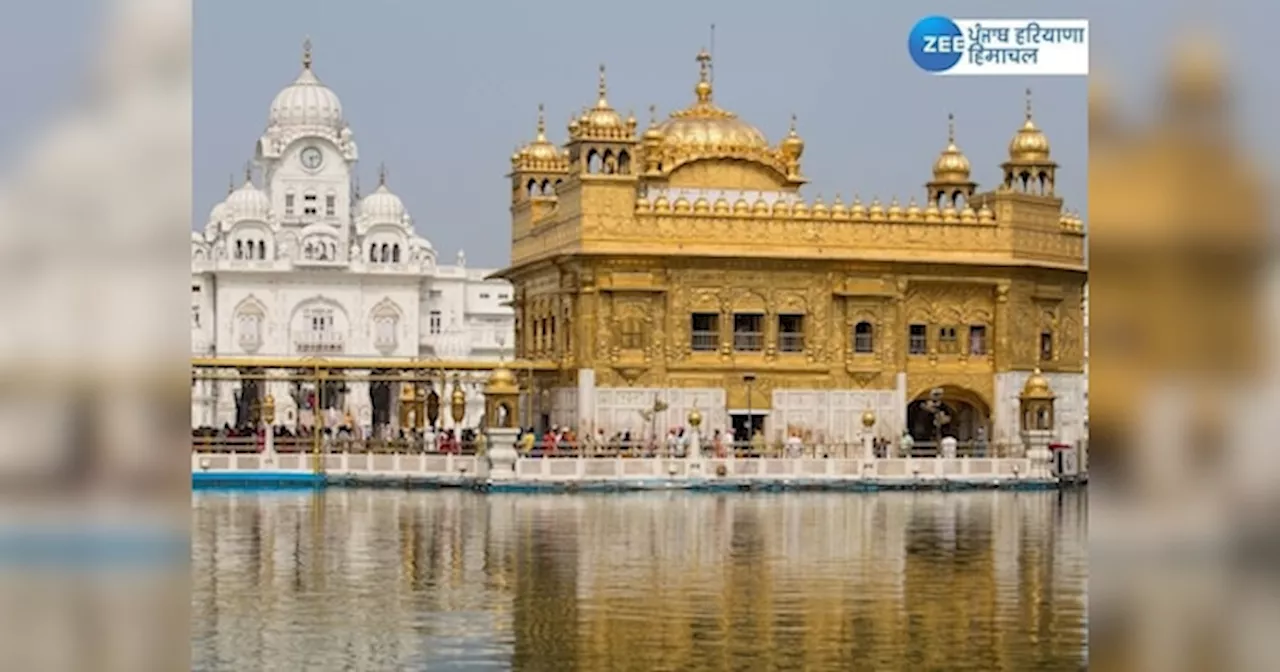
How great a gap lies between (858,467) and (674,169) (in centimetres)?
837

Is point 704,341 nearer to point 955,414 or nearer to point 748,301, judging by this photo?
point 748,301

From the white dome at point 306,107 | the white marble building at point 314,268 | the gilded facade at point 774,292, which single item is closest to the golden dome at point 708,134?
the gilded facade at point 774,292

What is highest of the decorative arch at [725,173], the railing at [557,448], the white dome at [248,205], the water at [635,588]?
the white dome at [248,205]

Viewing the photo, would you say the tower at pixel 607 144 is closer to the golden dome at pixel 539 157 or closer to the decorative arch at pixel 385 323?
the golden dome at pixel 539 157

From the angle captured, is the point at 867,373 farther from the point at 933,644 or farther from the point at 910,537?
the point at 933,644

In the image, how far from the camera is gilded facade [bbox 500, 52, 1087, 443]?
35594mm

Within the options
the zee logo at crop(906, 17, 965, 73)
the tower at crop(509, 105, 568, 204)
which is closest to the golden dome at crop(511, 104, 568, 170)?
the tower at crop(509, 105, 568, 204)

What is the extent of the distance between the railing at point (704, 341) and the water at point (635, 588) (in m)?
9.67

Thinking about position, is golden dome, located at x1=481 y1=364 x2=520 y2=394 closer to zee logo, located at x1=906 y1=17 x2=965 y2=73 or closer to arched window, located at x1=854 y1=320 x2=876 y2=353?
arched window, located at x1=854 y1=320 x2=876 y2=353

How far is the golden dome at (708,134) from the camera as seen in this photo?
126 feet

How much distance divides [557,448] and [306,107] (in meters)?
34.9
